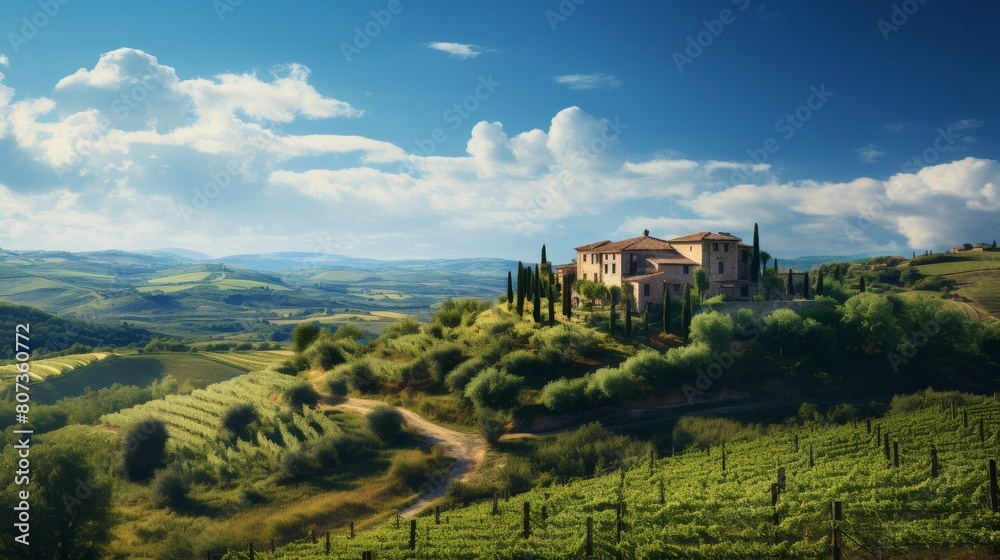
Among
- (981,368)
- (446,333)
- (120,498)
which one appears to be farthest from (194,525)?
(981,368)

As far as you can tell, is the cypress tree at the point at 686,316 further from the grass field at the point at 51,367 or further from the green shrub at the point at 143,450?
the grass field at the point at 51,367

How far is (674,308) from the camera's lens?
58.9 metres

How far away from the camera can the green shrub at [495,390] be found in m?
45.2

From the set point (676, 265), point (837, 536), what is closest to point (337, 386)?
point (676, 265)

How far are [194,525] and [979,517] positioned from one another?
3276 cm

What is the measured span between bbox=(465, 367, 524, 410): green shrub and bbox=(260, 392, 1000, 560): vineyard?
48.0 ft

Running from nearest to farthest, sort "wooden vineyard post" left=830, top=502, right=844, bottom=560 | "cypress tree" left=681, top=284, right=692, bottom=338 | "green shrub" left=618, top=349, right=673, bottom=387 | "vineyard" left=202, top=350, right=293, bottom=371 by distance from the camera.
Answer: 1. "wooden vineyard post" left=830, top=502, right=844, bottom=560
2. "green shrub" left=618, top=349, right=673, bottom=387
3. "cypress tree" left=681, top=284, right=692, bottom=338
4. "vineyard" left=202, top=350, right=293, bottom=371

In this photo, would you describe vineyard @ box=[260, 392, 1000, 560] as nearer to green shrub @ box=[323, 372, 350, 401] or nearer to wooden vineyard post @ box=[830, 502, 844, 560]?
wooden vineyard post @ box=[830, 502, 844, 560]

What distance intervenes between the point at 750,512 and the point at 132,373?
265 feet

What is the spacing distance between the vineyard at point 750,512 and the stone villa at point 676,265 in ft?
101

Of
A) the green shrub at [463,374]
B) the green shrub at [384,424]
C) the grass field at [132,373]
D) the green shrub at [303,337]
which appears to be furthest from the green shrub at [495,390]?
the grass field at [132,373]

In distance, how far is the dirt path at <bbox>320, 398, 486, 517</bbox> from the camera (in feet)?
109

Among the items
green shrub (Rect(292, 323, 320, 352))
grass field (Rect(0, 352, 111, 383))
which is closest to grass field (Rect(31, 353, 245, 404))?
grass field (Rect(0, 352, 111, 383))

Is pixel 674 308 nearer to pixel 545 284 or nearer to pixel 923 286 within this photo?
pixel 545 284
